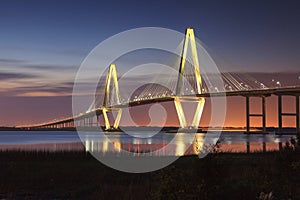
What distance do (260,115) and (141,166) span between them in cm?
7644

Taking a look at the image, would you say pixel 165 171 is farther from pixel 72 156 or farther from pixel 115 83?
pixel 115 83

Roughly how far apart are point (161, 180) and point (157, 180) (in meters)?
4.06

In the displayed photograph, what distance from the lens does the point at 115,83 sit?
318 feet

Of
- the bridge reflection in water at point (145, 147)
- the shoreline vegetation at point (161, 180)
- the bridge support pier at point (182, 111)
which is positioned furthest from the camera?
the bridge support pier at point (182, 111)

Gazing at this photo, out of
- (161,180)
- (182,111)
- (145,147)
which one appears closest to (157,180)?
(161,180)

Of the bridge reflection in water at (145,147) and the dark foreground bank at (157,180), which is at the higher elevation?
the dark foreground bank at (157,180)

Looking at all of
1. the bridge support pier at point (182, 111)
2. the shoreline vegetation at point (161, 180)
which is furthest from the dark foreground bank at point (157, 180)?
the bridge support pier at point (182, 111)

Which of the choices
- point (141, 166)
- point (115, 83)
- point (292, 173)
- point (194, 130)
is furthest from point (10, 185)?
point (115, 83)

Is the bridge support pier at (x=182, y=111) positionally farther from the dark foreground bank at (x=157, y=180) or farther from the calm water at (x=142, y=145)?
the dark foreground bank at (x=157, y=180)

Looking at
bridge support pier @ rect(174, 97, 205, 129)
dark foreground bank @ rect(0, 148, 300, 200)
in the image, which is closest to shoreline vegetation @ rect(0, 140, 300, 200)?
dark foreground bank @ rect(0, 148, 300, 200)

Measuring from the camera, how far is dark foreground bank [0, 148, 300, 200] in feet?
33.0

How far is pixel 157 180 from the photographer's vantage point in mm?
13633

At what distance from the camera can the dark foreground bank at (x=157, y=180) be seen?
10.1 metres

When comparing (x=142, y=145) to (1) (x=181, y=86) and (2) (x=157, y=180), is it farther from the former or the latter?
(2) (x=157, y=180)
